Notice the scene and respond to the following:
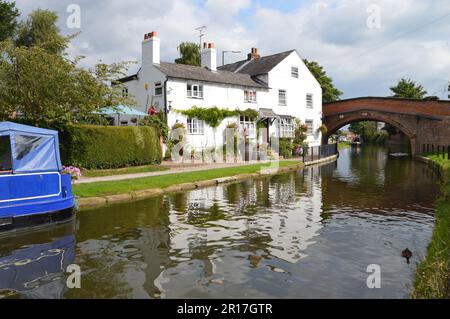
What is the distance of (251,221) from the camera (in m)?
11.2

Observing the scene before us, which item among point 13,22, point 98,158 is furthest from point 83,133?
point 13,22

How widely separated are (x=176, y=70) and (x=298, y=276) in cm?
2538

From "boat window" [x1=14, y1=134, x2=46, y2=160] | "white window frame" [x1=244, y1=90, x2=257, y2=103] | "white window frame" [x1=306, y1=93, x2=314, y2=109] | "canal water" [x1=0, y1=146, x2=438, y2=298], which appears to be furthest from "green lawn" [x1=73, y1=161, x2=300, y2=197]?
"white window frame" [x1=306, y1=93, x2=314, y2=109]

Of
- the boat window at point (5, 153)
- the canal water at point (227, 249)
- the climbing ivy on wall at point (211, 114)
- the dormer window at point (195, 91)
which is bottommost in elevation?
the canal water at point (227, 249)

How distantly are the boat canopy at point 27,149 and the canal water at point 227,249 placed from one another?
170cm

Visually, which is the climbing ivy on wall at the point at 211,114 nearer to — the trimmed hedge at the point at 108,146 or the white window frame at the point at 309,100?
the trimmed hedge at the point at 108,146

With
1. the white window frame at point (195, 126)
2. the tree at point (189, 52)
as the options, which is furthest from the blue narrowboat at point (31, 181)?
the tree at point (189, 52)

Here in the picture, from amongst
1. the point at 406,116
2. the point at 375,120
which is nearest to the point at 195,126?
the point at 375,120

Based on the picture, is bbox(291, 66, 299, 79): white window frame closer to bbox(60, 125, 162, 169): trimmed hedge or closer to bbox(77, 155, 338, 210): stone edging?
bbox(77, 155, 338, 210): stone edging

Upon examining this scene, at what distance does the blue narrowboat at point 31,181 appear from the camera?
985 centimetres

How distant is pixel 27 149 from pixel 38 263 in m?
3.80

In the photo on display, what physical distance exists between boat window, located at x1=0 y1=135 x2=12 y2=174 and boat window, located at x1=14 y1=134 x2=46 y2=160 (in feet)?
0.86
